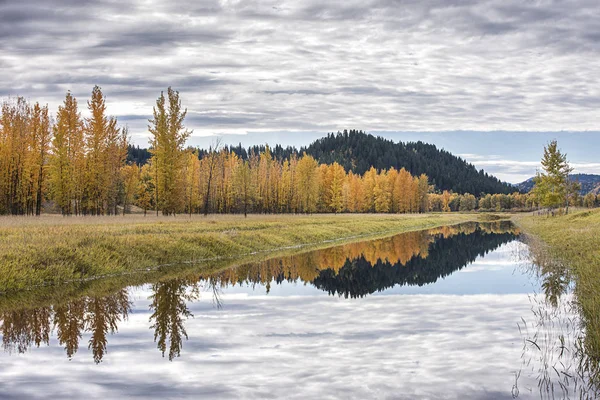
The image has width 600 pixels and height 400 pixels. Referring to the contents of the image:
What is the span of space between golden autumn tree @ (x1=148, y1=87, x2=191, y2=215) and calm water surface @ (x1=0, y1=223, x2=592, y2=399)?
3753 cm

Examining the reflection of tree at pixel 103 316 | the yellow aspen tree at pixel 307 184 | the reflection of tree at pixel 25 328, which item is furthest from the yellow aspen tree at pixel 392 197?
the reflection of tree at pixel 25 328

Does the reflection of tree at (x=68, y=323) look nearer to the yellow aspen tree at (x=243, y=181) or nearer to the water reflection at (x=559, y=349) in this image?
the water reflection at (x=559, y=349)

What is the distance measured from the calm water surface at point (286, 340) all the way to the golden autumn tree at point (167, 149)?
3753 cm

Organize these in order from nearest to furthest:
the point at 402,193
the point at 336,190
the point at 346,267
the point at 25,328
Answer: the point at 25,328, the point at 346,267, the point at 336,190, the point at 402,193

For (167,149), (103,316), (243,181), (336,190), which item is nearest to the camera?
(103,316)

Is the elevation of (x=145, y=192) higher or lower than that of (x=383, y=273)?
higher

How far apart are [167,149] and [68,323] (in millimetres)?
47398

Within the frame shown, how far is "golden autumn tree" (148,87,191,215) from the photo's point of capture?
59938mm

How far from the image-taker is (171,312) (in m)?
16.6

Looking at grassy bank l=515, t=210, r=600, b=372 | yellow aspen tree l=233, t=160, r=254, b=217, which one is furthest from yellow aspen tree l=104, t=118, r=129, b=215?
grassy bank l=515, t=210, r=600, b=372

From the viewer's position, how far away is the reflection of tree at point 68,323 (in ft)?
41.1

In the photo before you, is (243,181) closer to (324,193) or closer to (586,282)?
(324,193)

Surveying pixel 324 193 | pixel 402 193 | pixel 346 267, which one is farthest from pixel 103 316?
pixel 402 193

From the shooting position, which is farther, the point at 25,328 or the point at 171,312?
the point at 171,312
